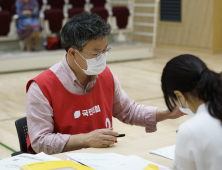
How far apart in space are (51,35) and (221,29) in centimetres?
344

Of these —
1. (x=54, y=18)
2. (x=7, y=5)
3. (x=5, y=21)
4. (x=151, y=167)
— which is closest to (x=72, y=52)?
Answer: (x=151, y=167)

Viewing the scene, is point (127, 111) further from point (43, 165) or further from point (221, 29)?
point (221, 29)

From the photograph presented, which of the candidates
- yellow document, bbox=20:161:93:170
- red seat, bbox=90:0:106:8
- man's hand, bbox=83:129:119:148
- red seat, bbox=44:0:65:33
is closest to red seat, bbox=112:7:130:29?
red seat, bbox=90:0:106:8

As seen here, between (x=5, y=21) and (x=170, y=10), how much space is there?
154 inches

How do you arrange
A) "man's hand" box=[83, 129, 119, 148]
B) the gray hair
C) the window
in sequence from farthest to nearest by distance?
the window < the gray hair < "man's hand" box=[83, 129, 119, 148]

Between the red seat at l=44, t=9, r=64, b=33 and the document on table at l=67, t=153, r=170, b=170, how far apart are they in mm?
5419

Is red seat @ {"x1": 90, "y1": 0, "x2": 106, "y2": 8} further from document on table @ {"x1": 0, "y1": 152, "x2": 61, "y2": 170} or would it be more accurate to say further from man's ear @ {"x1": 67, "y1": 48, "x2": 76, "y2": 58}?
document on table @ {"x1": 0, "y1": 152, "x2": 61, "y2": 170}

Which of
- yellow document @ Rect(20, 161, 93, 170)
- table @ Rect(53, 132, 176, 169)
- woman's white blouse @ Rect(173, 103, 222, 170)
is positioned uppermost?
woman's white blouse @ Rect(173, 103, 222, 170)

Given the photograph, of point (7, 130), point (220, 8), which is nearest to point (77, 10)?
point (220, 8)

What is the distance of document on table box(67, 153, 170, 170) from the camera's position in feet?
4.40

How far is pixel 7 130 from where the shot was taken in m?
3.44

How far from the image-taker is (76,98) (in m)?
1.76

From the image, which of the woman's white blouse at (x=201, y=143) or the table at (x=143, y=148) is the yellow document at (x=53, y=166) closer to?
the table at (x=143, y=148)

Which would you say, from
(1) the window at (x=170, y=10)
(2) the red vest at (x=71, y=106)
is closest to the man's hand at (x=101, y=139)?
(2) the red vest at (x=71, y=106)
